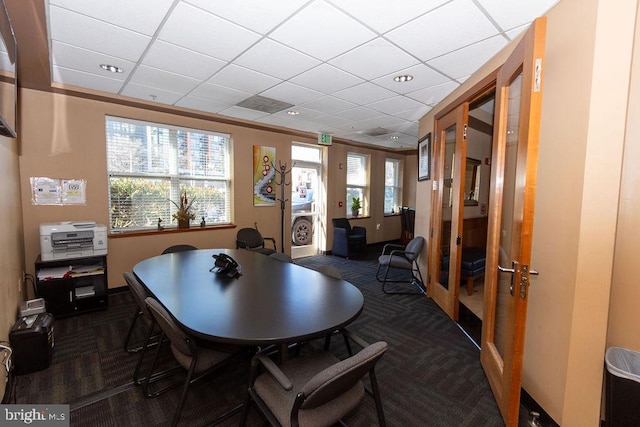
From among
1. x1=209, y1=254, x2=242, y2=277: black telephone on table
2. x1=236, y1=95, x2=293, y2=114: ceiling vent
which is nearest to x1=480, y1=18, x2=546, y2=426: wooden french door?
x1=209, y1=254, x2=242, y2=277: black telephone on table

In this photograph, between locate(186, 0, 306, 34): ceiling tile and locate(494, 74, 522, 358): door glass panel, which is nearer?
locate(186, 0, 306, 34): ceiling tile

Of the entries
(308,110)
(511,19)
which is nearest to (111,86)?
(308,110)

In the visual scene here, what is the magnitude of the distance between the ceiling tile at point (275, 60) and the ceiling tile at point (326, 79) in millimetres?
109

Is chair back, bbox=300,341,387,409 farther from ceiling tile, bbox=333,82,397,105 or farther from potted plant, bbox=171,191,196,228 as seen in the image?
potted plant, bbox=171,191,196,228

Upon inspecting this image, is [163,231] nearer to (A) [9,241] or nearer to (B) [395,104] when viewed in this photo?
Result: (A) [9,241]

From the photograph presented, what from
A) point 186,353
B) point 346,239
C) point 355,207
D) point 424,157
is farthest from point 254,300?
point 355,207

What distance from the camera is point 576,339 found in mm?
1621

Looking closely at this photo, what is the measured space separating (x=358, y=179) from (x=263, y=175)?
283 cm

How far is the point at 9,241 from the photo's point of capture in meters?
2.49

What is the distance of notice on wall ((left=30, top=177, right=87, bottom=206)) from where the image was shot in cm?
332

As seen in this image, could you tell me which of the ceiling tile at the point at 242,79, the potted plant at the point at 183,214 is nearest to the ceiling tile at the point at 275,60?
the ceiling tile at the point at 242,79

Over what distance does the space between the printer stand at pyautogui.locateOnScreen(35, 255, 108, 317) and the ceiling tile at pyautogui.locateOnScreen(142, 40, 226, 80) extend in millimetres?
2307

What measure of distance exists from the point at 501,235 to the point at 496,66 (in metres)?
1.57

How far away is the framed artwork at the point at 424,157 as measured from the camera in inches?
162
